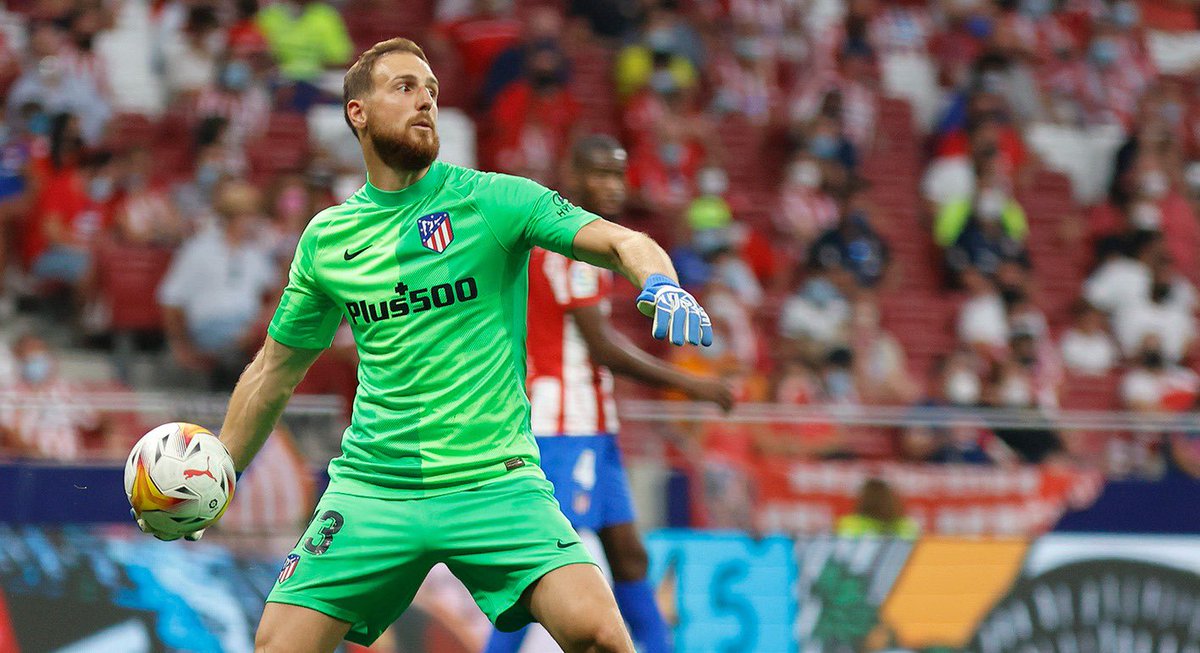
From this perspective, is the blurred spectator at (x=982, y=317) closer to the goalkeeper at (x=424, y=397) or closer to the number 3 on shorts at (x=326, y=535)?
the goalkeeper at (x=424, y=397)

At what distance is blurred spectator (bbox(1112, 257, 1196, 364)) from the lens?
1435 centimetres

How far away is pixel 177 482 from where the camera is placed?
16.1ft

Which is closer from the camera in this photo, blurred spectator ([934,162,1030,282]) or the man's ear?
the man's ear

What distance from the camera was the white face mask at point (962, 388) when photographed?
12.8m

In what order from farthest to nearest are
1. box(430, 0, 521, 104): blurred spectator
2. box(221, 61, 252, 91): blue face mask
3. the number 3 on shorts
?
box(430, 0, 521, 104): blurred spectator → box(221, 61, 252, 91): blue face mask → the number 3 on shorts

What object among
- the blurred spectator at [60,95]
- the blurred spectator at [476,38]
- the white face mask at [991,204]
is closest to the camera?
the blurred spectator at [60,95]

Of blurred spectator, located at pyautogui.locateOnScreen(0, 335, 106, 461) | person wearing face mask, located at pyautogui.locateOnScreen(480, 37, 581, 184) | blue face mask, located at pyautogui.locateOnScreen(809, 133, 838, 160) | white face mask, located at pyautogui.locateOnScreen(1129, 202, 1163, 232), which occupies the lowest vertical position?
blurred spectator, located at pyautogui.locateOnScreen(0, 335, 106, 461)

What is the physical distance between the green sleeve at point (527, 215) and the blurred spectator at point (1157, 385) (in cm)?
977

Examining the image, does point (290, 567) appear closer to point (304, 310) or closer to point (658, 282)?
point (304, 310)

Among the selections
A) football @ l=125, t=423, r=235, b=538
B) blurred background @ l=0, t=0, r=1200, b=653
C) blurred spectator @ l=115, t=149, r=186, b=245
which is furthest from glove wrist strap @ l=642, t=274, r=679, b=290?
blurred spectator @ l=115, t=149, r=186, b=245

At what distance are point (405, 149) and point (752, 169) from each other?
10510mm

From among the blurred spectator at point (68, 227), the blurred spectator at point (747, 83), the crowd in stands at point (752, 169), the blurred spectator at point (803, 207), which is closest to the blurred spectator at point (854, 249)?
the crowd in stands at point (752, 169)

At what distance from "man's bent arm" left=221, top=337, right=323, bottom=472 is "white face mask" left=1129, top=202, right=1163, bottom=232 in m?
11.7

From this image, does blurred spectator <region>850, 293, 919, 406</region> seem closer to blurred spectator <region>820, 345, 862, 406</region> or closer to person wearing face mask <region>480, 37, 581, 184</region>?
blurred spectator <region>820, 345, 862, 406</region>
